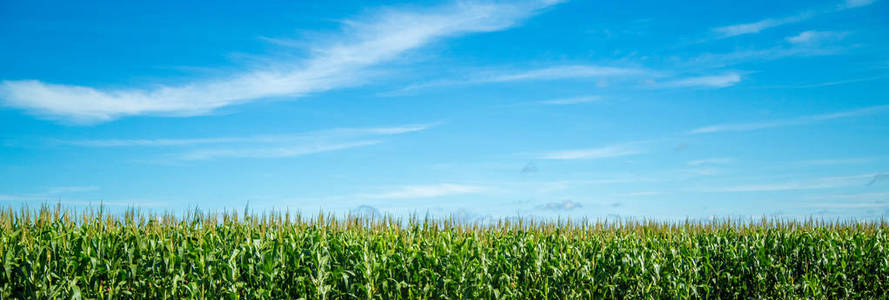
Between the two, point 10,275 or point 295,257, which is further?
point 295,257

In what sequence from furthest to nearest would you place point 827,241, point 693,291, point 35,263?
point 827,241 < point 693,291 < point 35,263

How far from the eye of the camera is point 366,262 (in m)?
10.0

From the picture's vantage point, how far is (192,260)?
969 cm

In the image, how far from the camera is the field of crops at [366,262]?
9.55m

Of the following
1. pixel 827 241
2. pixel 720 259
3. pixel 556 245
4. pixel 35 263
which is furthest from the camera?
pixel 827 241

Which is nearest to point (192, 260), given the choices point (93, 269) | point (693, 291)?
point (93, 269)

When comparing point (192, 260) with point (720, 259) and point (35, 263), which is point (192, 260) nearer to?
point (35, 263)

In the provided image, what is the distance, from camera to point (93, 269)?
9.23 meters

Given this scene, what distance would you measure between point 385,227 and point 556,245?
3.52 m

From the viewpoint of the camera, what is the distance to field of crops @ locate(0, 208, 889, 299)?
955cm

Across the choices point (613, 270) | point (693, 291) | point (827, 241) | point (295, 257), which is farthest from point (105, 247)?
point (827, 241)

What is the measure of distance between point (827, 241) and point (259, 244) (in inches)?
569

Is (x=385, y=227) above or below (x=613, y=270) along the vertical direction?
above

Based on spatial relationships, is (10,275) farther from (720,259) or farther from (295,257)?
(720,259)
